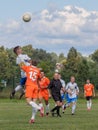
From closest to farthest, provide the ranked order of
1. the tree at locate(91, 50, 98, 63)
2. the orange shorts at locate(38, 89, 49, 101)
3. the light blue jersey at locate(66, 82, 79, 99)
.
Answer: the orange shorts at locate(38, 89, 49, 101)
the light blue jersey at locate(66, 82, 79, 99)
the tree at locate(91, 50, 98, 63)

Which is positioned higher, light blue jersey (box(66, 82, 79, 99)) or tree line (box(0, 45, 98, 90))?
tree line (box(0, 45, 98, 90))

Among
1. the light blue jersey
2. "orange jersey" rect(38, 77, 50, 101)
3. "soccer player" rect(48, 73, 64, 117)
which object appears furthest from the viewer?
the light blue jersey

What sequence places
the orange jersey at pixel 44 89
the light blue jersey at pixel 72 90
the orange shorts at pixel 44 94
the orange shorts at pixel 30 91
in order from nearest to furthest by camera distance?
the orange shorts at pixel 30 91
the orange jersey at pixel 44 89
the orange shorts at pixel 44 94
the light blue jersey at pixel 72 90

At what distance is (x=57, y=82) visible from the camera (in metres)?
24.7

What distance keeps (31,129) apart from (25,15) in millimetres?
7380

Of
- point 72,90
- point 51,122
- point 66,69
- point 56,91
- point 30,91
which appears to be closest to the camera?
point 30,91

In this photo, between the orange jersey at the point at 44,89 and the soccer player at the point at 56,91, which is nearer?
the soccer player at the point at 56,91

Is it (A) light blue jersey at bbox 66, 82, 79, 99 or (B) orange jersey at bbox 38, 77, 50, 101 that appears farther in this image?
(A) light blue jersey at bbox 66, 82, 79, 99

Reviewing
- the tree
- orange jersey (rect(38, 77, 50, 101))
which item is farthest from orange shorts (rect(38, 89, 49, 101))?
the tree

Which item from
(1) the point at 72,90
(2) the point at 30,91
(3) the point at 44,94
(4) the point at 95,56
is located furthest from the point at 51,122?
(4) the point at 95,56

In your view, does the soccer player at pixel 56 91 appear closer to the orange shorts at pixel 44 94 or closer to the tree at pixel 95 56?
the orange shorts at pixel 44 94

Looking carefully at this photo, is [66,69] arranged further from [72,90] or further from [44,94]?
[44,94]

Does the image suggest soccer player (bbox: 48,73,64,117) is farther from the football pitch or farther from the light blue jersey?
the light blue jersey

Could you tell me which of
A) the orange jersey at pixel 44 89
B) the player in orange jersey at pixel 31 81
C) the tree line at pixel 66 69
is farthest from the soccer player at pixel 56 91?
the tree line at pixel 66 69
